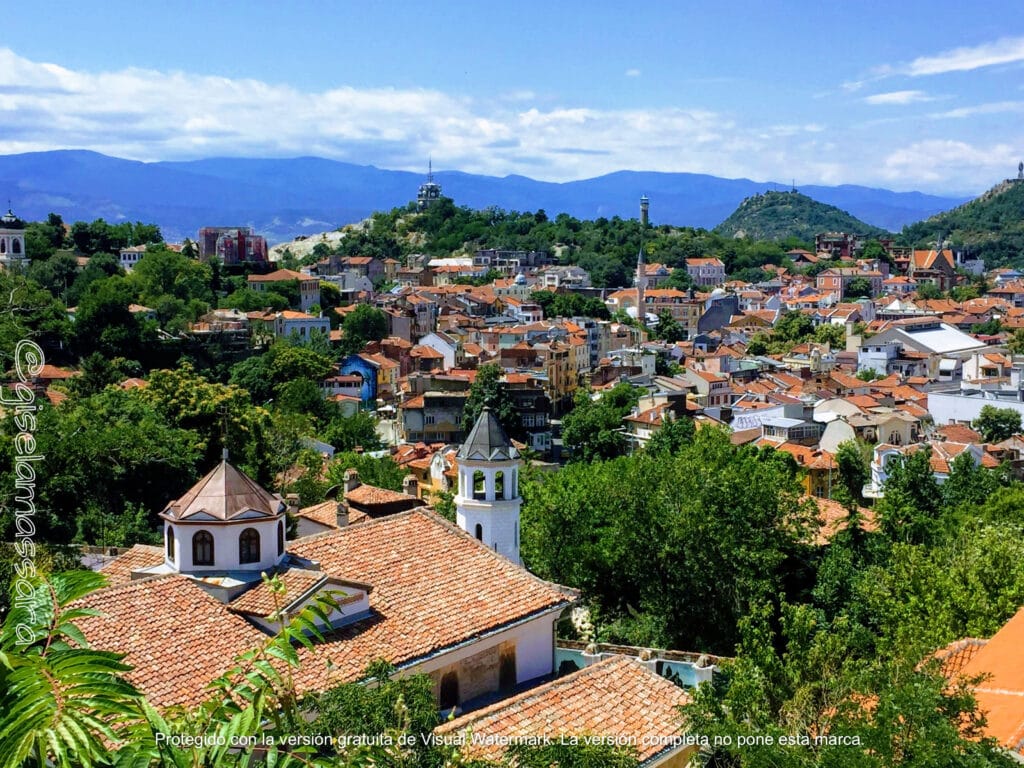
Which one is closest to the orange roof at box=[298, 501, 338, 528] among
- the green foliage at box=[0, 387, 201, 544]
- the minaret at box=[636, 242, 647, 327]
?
the green foliage at box=[0, 387, 201, 544]

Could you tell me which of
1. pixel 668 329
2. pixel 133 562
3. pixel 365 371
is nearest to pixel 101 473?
pixel 133 562

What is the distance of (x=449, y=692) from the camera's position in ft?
41.3

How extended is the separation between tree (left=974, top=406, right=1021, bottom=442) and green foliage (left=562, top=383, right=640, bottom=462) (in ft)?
51.1

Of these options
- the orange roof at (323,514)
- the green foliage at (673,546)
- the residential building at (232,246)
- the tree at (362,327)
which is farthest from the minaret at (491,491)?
the residential building at (232,246)

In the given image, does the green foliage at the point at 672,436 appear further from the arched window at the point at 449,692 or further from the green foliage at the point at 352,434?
the arched window at the point at 449,692

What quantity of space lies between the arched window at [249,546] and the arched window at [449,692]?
2.82 m

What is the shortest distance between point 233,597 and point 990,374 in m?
58.2

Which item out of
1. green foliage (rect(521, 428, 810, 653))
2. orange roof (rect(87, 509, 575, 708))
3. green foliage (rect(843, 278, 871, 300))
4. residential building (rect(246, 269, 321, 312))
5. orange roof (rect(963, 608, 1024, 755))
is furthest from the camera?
green foliage (rect(843, 278, 871, 300))

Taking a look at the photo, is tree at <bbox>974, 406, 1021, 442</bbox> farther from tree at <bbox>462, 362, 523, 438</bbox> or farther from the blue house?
the blue house

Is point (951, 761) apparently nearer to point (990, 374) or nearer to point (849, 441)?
point (849, 441)

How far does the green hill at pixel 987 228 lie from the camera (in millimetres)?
138875

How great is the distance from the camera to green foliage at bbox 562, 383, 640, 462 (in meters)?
48.9

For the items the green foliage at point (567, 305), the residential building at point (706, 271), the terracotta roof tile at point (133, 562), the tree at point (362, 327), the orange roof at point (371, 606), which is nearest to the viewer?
the orange roof at point (371, 606)

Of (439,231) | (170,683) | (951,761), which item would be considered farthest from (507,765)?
(439,231)
